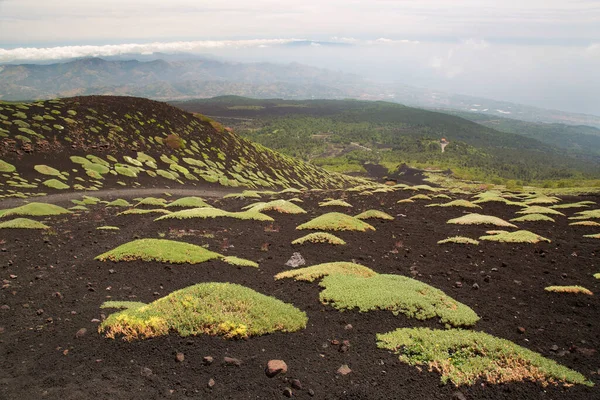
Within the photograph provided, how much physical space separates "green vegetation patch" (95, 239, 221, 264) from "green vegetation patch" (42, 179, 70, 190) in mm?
33021

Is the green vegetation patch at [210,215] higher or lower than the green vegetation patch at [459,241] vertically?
lower

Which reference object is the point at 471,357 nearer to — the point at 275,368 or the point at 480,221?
the point at 275,368

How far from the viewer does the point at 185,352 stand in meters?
10.4

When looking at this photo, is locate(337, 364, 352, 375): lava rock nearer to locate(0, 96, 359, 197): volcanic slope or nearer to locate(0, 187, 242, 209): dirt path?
locate(0, 187, 242, 209): dirt path

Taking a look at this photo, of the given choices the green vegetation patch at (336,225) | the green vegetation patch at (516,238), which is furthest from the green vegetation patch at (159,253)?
the green vegetation patch at (516,238)

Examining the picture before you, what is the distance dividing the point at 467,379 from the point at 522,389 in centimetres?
136

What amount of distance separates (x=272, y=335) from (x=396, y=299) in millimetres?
5242

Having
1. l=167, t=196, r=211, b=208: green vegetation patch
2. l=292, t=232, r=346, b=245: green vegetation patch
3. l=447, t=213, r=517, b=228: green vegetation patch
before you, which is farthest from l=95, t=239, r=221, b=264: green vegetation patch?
l=447, t=213, r=517, b=228: green vegetation patch

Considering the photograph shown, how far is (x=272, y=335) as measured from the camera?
1162 cm

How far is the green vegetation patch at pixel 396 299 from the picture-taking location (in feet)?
42.9

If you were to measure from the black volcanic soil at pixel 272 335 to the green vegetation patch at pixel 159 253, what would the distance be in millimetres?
550

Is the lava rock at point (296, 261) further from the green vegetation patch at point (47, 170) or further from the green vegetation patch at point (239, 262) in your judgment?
the green vegetation patch at point (47, 170)

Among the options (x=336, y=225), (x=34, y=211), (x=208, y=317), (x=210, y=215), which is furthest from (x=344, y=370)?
(x=34, y=211)

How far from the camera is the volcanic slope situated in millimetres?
49812
